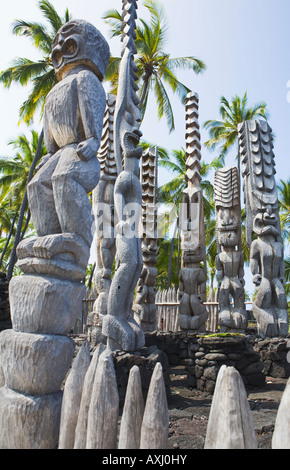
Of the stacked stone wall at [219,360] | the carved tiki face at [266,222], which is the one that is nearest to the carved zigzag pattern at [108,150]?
the carved tiki face at [266,222]

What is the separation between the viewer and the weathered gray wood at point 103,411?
5.29ft

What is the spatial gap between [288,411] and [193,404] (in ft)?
10.9

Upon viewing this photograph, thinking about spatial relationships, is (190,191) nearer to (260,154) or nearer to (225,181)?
(225,181)

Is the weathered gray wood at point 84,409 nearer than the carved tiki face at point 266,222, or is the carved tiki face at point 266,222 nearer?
the weathered gray wood at point 84,409

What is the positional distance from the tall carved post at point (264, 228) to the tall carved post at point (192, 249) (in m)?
1.15

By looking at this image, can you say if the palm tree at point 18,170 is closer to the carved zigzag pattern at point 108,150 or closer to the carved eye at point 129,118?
the carved zigzag pattern at point 108,150

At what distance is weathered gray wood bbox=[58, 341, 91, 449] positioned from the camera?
1.82m

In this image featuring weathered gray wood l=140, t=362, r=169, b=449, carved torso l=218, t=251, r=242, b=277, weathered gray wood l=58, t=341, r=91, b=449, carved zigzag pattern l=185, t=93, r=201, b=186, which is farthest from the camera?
carved zigzag pattern l=185, t=93, r=201, b=186

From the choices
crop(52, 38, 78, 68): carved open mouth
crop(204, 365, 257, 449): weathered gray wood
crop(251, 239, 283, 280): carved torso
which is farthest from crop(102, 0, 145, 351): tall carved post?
crop(204, 365, 257, 449): weathered gray wood

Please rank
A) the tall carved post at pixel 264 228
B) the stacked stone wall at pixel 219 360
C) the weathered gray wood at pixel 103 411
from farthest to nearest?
the tall carved post at pixel 264 228 < the stacked stone wall at pixel 219 360 < the weathered gray wood at pixel 103 411

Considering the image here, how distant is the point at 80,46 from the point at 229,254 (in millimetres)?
6155

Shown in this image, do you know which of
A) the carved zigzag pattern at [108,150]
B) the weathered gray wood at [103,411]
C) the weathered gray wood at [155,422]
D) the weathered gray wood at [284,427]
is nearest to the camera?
the weathered gray wood at [284,427]

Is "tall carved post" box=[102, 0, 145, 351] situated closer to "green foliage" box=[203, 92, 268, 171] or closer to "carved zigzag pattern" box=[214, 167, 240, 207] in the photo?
"carved zigzag pattern" box=[214, 167, 240, 207]

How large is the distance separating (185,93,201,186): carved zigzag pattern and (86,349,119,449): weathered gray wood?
7641mm
